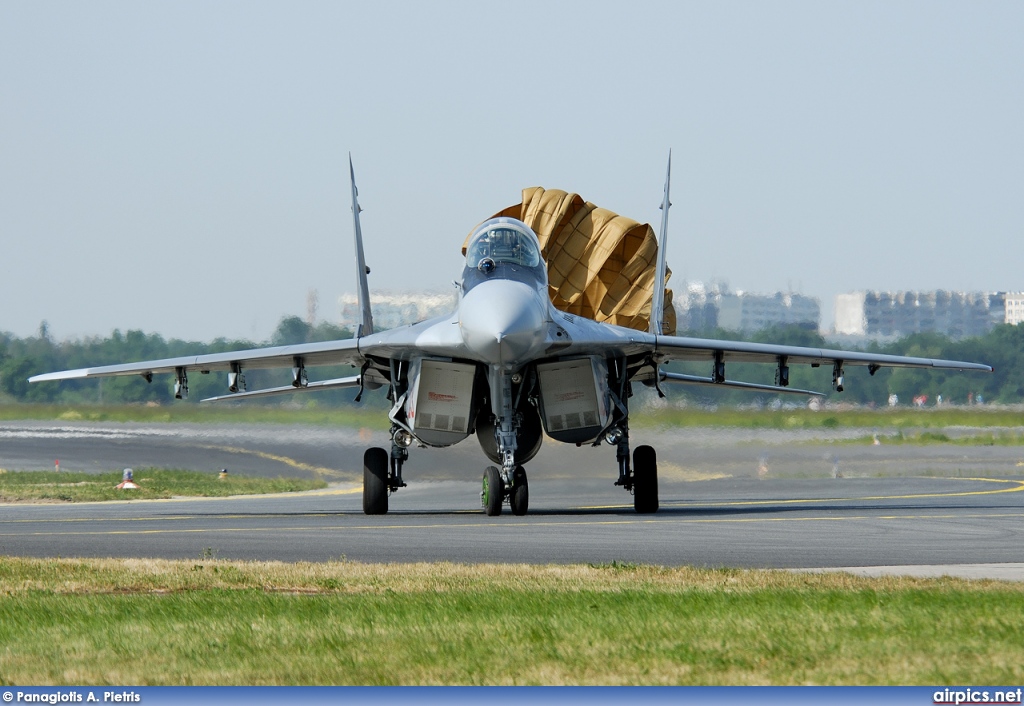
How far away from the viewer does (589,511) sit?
20594 millimetres

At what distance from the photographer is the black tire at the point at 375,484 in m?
20.5

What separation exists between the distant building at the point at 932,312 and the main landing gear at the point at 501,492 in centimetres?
2957

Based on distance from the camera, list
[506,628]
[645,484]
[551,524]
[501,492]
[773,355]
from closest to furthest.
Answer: [506,628], [551,524], [501,492], [645,484], [773,355]

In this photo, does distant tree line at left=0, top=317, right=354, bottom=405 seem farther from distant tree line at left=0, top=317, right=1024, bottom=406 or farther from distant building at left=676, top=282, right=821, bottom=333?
distant building at left=676, top=282, right=821, bottom=333

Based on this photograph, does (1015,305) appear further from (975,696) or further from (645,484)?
(975,696)

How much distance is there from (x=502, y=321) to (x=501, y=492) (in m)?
2.77

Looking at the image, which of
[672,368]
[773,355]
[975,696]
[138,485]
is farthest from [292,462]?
[975,696]

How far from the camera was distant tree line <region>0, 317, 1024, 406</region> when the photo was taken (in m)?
36.0

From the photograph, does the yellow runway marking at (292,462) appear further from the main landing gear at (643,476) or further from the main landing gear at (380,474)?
the main landing gear at (643,476)

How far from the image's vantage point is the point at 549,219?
88.3 feet

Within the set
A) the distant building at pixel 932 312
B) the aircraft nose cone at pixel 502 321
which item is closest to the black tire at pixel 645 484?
the aircraft nose cone at pixel 502 321

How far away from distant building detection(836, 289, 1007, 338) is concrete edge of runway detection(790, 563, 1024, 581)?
3503cm

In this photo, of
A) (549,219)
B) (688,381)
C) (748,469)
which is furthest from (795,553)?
(748,469)

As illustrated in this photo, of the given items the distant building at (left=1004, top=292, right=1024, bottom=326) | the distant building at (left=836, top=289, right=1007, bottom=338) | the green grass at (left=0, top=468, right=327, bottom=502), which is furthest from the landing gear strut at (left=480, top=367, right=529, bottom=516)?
the distant building at (left=1004, top=292, right=1024, bottom=326)
